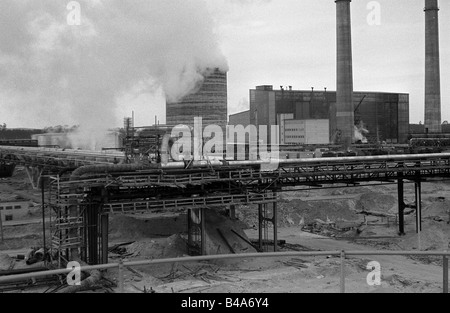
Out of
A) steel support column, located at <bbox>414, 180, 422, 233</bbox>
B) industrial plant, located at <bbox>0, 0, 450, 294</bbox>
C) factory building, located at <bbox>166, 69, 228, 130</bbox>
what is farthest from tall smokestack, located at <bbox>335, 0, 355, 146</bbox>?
steel support column, located at <bbox>414, 180, 422, 233</bbox>

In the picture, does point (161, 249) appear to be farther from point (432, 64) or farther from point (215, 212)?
point (432, 64)

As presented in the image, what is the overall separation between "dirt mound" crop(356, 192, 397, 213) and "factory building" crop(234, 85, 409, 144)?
17206 mm

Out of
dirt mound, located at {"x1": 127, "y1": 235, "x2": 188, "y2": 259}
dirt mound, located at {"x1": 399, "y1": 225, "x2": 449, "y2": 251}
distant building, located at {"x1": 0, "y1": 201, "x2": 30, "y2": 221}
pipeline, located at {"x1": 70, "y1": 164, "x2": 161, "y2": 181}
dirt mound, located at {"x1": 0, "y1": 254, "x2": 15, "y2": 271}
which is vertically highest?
pipeline, located at {"x1": 70, "y1": 164, "x2": 161, "y2": 181}

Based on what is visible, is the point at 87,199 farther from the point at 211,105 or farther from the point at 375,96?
the point at 375,96

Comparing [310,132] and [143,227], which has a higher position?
[310,132]

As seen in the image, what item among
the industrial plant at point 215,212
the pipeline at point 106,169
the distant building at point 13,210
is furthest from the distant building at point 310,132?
the pipeline at point 106,169

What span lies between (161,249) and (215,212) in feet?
12.9

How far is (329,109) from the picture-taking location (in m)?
75.4

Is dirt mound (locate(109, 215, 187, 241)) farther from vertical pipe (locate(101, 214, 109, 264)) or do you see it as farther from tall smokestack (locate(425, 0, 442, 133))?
tall smokestack (locate(425, 0, 442, 133))

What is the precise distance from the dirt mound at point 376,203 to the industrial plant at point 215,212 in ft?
0.41

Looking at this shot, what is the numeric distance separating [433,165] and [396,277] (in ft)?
52.5

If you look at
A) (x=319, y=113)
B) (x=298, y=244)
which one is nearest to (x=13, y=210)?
(x=298, y=244)

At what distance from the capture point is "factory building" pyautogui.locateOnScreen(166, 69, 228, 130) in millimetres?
38438

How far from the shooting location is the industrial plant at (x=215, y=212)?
2109 cm
